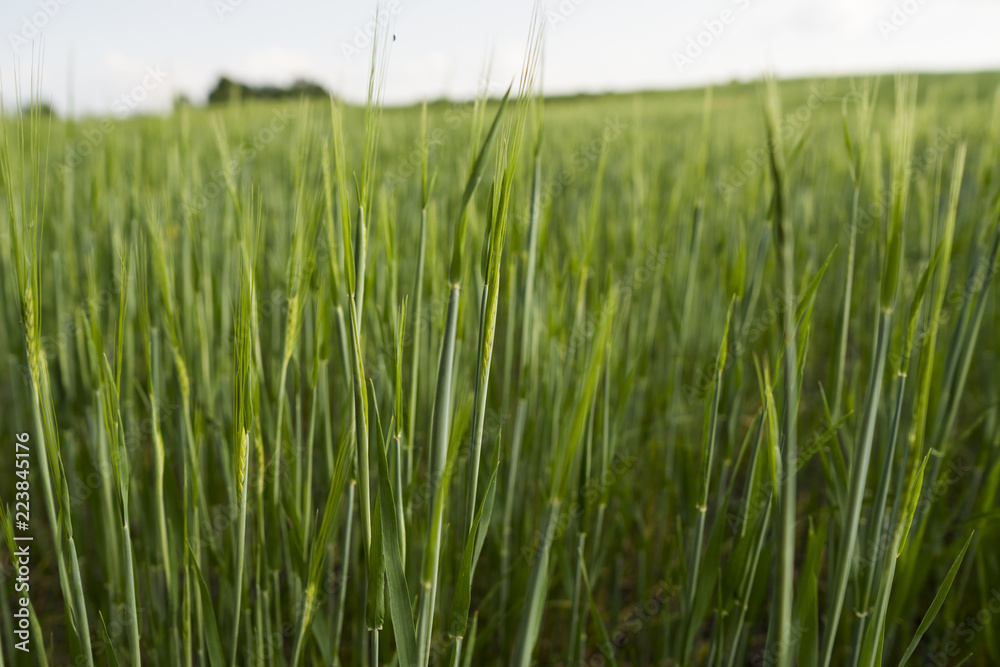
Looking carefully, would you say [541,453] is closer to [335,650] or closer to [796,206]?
[335,650]

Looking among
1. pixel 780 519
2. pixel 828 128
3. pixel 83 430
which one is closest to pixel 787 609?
pixel 780 519

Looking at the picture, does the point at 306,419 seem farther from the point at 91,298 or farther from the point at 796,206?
the point at 796,206

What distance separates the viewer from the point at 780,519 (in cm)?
37

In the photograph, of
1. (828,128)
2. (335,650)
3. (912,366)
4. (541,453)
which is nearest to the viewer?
(335,650)

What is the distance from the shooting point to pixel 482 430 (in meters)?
0.43

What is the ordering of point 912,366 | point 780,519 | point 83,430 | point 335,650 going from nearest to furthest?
1. point 780,519
2. point 335,650
3. point 912,366
4. point 83,430

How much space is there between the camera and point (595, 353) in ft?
1.35

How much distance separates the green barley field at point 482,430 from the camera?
0.44 meters

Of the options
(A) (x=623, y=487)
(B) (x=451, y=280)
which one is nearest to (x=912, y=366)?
(A) (x=623, y=487)

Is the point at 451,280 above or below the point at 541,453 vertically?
above

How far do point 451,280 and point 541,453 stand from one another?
52cm

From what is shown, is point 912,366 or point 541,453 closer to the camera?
point 912,366

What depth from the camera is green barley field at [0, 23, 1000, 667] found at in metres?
0.44

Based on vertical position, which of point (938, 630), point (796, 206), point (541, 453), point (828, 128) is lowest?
point (938, 630)
